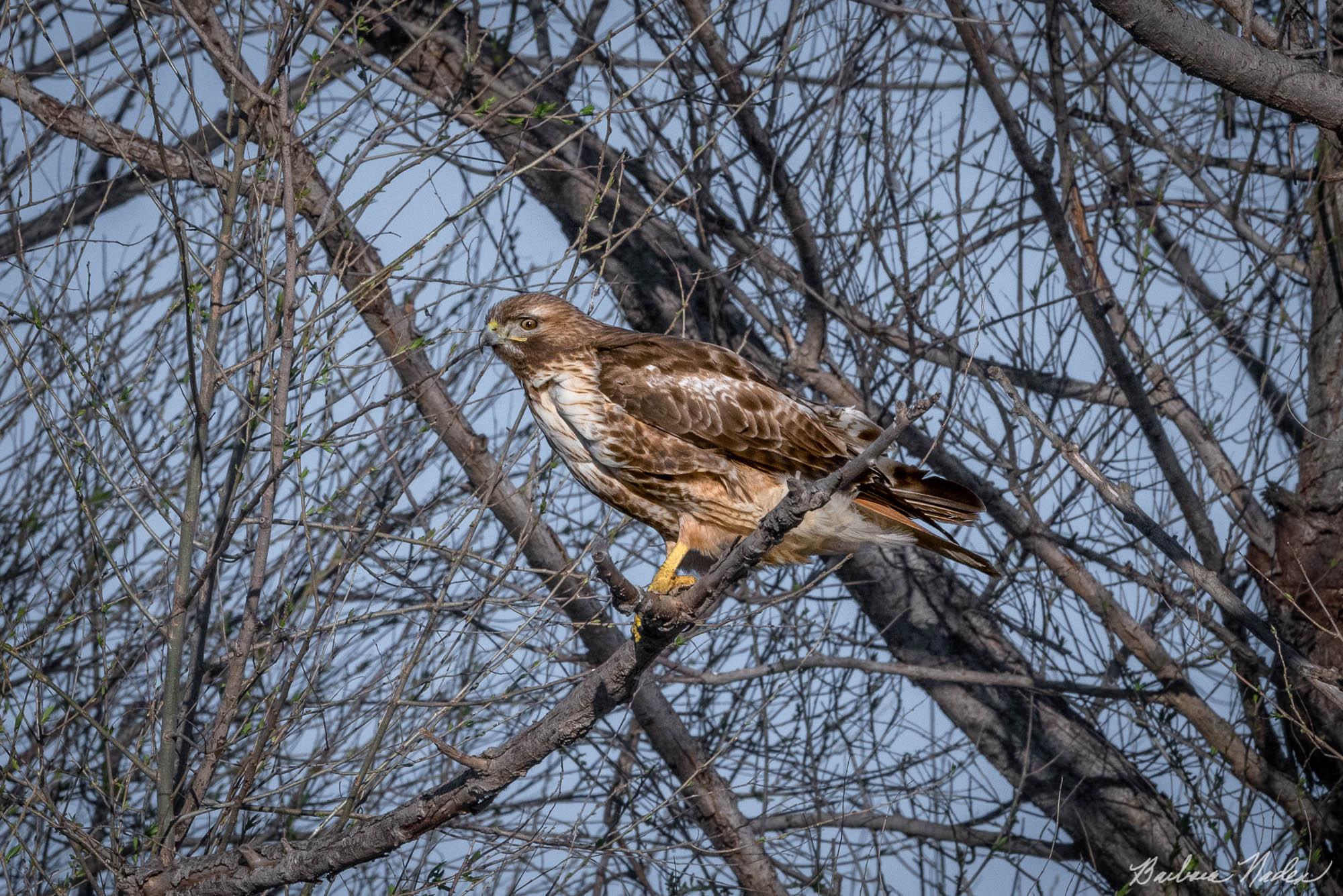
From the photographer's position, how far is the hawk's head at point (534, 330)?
12.6ft

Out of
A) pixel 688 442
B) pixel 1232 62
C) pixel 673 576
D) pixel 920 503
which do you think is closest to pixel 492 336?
pixel 688 442

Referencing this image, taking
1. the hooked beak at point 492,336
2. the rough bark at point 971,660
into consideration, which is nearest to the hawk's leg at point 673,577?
the hooked beak at point 492,336

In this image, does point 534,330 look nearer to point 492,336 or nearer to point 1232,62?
point 492,336

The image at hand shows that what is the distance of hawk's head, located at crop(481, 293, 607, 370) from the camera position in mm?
3850

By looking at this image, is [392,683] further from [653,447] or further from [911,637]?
[911,637]

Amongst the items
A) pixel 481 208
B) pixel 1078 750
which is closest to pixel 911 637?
pixel 1078 750

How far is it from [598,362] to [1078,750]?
10.4 ft

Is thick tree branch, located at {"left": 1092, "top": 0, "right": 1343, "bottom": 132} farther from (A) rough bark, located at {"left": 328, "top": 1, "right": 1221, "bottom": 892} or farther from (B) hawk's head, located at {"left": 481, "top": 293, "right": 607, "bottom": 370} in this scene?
(A) rough bark, located at {"left": 328, "top": 1, "right": 1221, "bottom": 892}

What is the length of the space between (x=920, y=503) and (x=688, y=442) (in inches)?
29.4

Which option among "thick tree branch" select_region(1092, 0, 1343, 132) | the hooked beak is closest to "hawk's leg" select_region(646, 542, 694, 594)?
the hooked beak

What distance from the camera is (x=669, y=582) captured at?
3842mm

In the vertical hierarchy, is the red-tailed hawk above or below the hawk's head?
below

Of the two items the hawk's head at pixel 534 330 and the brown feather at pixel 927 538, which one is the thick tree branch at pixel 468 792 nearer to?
the brown feather at pixel 927 538

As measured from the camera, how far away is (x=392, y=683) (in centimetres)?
414
